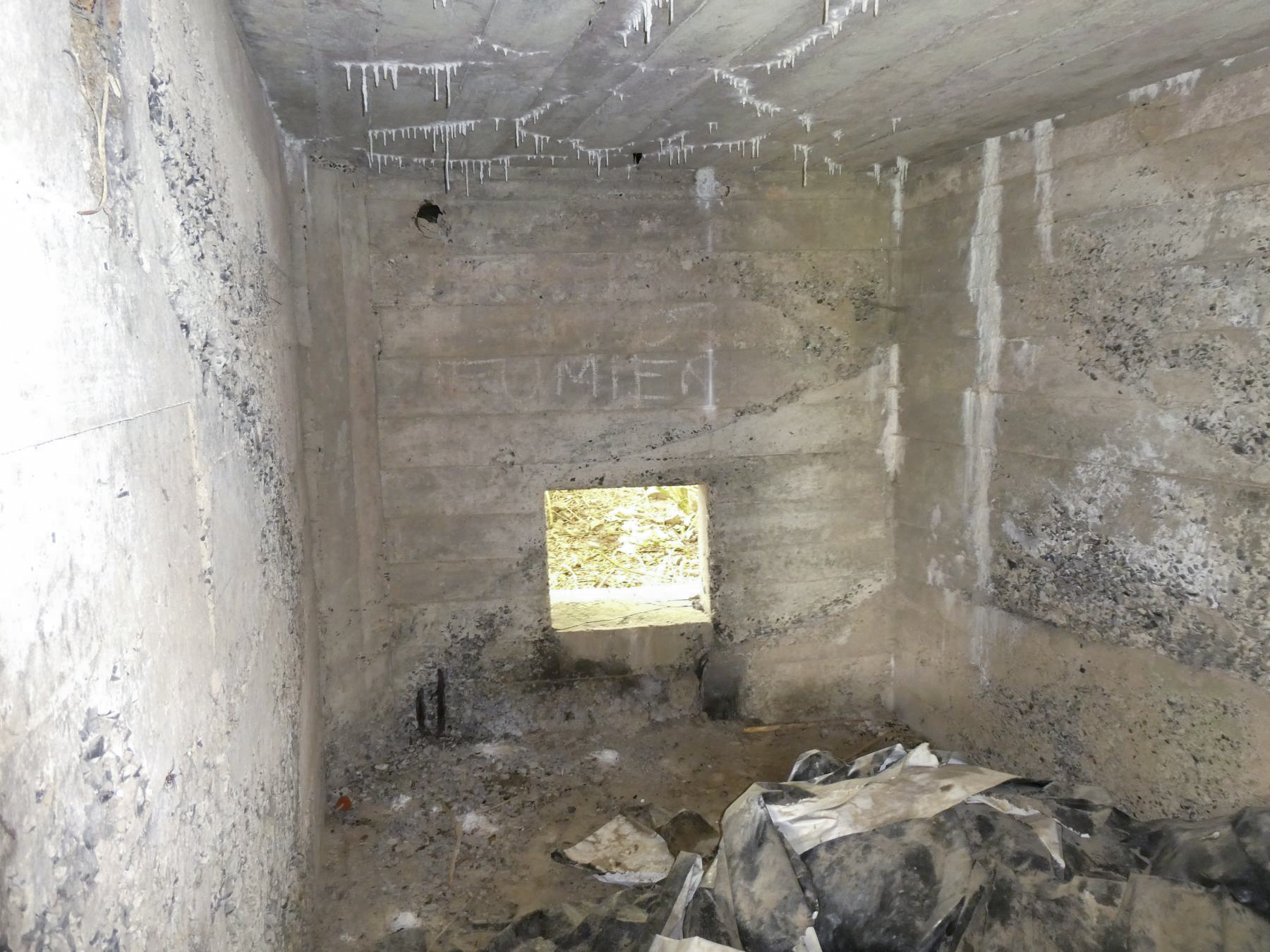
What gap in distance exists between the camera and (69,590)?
100 cm

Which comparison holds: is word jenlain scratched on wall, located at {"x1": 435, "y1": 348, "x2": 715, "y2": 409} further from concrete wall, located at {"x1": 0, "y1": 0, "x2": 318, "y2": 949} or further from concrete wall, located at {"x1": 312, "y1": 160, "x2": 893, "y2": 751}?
Answer: concrete wall, located at {"x1": 0, "y1": 0, "x2": 318, "y2": 949}

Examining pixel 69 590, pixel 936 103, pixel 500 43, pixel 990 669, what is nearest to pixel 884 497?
pixel 990 669

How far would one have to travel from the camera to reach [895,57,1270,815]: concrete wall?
2834mm

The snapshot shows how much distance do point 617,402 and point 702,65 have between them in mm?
2038

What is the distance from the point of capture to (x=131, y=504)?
1.23 meters

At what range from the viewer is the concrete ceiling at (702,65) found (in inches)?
87.7

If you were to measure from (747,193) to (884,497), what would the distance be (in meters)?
1.90

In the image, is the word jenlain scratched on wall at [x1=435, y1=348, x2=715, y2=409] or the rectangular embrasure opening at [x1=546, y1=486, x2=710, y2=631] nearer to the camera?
the word jenlain scratched on wall at [x1=435, y1=348, x2=715, y2=409]

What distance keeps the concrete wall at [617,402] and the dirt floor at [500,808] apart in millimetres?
261

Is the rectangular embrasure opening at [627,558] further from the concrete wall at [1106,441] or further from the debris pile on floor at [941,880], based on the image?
the debris pile on floor at [941,880]

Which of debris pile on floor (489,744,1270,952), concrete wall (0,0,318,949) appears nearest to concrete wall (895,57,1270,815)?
debris pile on floor (489,744,1270,952)

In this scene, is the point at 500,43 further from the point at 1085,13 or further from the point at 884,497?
the point at 884,497

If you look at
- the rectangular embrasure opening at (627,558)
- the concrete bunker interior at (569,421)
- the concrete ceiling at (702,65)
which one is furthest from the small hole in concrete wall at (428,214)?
the rectangular embrasure opening at (627,558)

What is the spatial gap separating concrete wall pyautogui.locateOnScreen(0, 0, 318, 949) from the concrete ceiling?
442 millimetres
